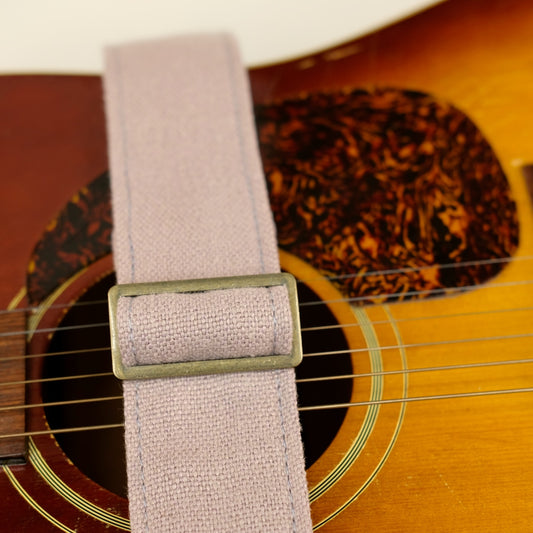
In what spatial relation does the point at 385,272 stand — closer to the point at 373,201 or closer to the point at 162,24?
the point at 373,201

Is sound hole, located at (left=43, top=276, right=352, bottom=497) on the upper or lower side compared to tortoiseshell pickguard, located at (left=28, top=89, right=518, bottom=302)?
lower

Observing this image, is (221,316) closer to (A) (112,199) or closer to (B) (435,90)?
(A) (112,199)

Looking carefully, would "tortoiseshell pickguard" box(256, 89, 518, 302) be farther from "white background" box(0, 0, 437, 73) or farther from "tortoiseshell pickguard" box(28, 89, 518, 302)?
"white background" box(0, 0, 437, 73)

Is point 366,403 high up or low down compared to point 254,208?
down

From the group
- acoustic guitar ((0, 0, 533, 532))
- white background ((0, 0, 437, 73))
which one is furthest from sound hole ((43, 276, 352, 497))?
white background ((0, 0, 437, 73))

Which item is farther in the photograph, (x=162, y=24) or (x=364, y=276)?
(x=162, y=24)

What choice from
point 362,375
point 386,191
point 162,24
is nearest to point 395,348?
point 362,375
